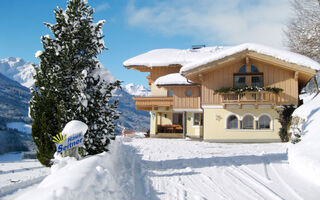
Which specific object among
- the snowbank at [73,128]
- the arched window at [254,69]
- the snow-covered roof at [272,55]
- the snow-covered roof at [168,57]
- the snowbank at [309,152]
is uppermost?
the snow-covered roof at [168,57]

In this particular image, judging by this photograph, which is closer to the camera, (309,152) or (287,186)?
(287,186)

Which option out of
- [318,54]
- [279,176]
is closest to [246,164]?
[279,176]

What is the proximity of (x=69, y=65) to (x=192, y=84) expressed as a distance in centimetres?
1516

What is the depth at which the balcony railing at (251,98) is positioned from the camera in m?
18.8

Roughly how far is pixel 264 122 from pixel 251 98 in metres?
2.06

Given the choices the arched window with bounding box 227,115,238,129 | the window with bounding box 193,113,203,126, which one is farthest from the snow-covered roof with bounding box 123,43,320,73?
the window with bounding box 193,113,203,126

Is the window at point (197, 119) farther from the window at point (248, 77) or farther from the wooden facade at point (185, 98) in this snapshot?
the window at point (248, 77)

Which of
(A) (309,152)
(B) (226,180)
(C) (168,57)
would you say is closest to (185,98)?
(C) (168,57)

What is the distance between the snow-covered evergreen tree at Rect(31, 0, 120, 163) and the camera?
8.89 metres

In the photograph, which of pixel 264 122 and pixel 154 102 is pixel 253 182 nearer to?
pixel 264 122

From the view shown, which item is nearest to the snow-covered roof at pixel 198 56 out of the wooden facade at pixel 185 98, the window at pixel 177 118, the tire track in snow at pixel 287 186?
the wooden facade at pixel 185 98

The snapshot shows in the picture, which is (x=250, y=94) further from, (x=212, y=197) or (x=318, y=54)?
(x=212, y=197)

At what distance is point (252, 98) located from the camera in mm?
19266

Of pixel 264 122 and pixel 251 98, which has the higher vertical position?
pixel 251 98
